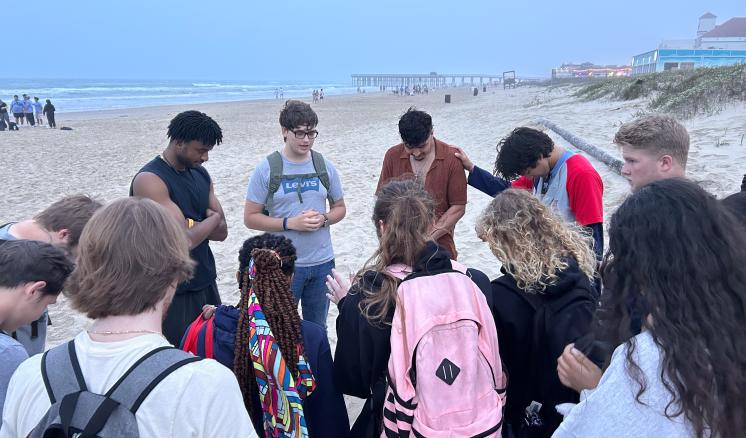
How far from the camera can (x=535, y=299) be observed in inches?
78.4

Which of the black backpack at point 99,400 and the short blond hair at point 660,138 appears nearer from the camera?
the black backpack at point 99,400

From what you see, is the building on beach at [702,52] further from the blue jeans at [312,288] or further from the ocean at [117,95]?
the ocean at [117,95]

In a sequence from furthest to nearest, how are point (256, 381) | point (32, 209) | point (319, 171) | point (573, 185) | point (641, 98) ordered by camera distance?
point (641, 98)
point (32, 209)
point (319, 171)
point (573, 185)
point (256, 381)

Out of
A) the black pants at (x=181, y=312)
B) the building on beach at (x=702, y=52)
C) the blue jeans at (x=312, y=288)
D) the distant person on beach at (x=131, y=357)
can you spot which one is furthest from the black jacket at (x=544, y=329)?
the building on beach at (x=702, y=52)

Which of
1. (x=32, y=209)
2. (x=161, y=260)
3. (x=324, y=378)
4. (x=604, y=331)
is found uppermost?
(x=161, y=260)

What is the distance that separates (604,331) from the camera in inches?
57.0

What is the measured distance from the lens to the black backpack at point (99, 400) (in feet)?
3.97

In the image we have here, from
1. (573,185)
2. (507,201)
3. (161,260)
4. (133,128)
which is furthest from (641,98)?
(133,128)

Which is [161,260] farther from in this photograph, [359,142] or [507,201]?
[359,142]

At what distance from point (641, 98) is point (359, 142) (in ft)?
32.2

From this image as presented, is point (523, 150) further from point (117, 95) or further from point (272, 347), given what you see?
point (117, 95)

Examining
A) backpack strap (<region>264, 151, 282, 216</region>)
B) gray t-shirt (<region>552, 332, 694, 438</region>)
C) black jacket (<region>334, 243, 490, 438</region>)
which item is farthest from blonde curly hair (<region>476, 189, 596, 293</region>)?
backpack strap (<region>264, 151, 282, 216</region>)

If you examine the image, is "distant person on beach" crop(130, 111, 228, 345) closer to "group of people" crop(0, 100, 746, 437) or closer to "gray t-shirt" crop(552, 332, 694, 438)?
"group of people" crop(0, 100, 746, 437)

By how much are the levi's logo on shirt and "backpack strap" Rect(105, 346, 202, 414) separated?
2177mm
